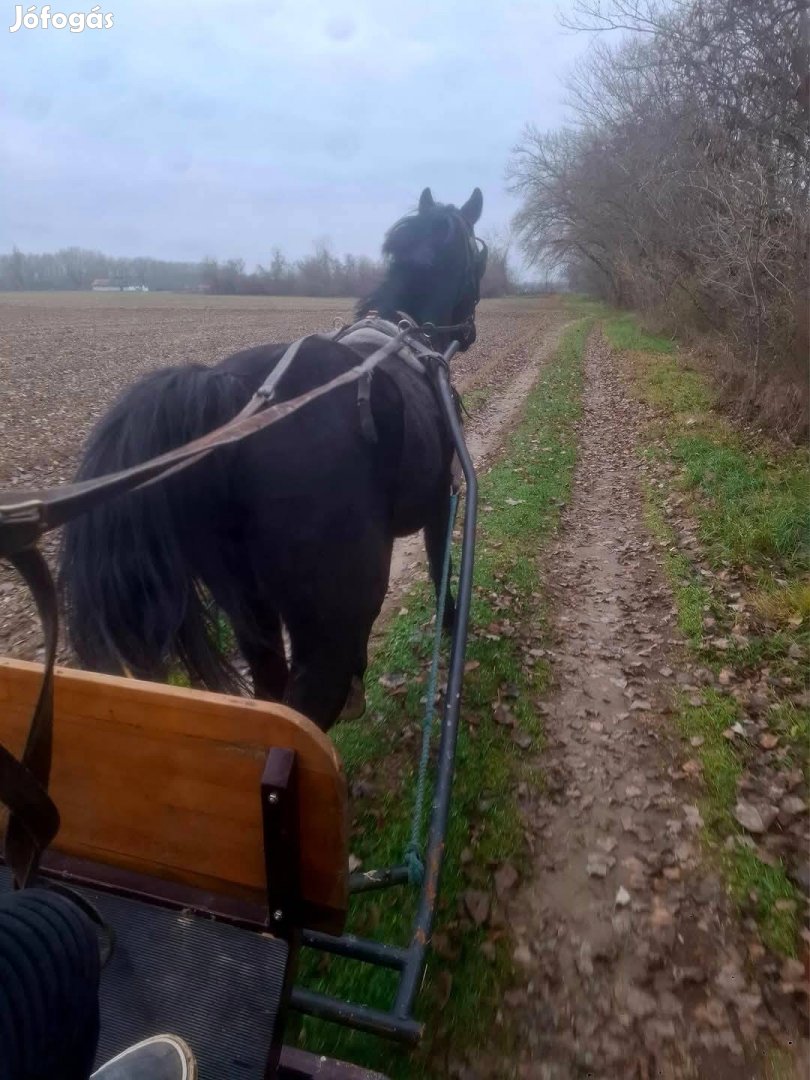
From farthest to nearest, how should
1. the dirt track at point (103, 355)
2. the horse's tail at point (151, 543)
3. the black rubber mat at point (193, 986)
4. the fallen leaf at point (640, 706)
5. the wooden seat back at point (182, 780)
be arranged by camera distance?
1. the dirt track at point (103, 355)
2. the fallen leaf at point (640, 706)
3. the horse's tail at point (151, 543)
4. the black rubber mat at point (193, 986)
5. the wooden seat back at point (182, 780)

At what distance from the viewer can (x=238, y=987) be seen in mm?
1688

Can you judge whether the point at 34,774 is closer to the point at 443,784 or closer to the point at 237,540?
the point at 237,540

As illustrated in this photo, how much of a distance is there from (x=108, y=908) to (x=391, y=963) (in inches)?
30.5

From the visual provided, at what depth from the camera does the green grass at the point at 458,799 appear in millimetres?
2285

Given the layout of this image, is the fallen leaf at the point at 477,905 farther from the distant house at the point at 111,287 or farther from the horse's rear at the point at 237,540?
the distant house at the point at 111,287

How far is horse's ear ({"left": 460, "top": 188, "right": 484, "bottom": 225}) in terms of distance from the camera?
5000 millimetres

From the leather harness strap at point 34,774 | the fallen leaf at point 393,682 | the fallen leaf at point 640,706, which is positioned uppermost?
the leather harness strap at point 34,774

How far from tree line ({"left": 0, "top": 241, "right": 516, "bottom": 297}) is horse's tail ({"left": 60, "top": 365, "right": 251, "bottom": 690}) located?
16172 millimetres

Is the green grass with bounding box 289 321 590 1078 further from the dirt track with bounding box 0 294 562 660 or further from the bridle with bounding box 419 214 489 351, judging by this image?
the bridle with bounding box 419 214 489 351

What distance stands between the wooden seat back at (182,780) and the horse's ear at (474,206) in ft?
14.6

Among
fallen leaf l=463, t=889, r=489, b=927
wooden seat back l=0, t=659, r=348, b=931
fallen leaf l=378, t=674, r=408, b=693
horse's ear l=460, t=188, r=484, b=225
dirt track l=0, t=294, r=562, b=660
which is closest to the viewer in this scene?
wooden seat back l=0, t=659, r=348, b=931

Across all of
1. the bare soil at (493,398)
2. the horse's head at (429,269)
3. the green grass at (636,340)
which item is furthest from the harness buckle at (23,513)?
the green grass at (636,340)

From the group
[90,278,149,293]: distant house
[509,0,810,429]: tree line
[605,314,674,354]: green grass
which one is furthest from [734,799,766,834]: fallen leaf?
[90,278,149,293]: distant house

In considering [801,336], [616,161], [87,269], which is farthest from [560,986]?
[87,269]
